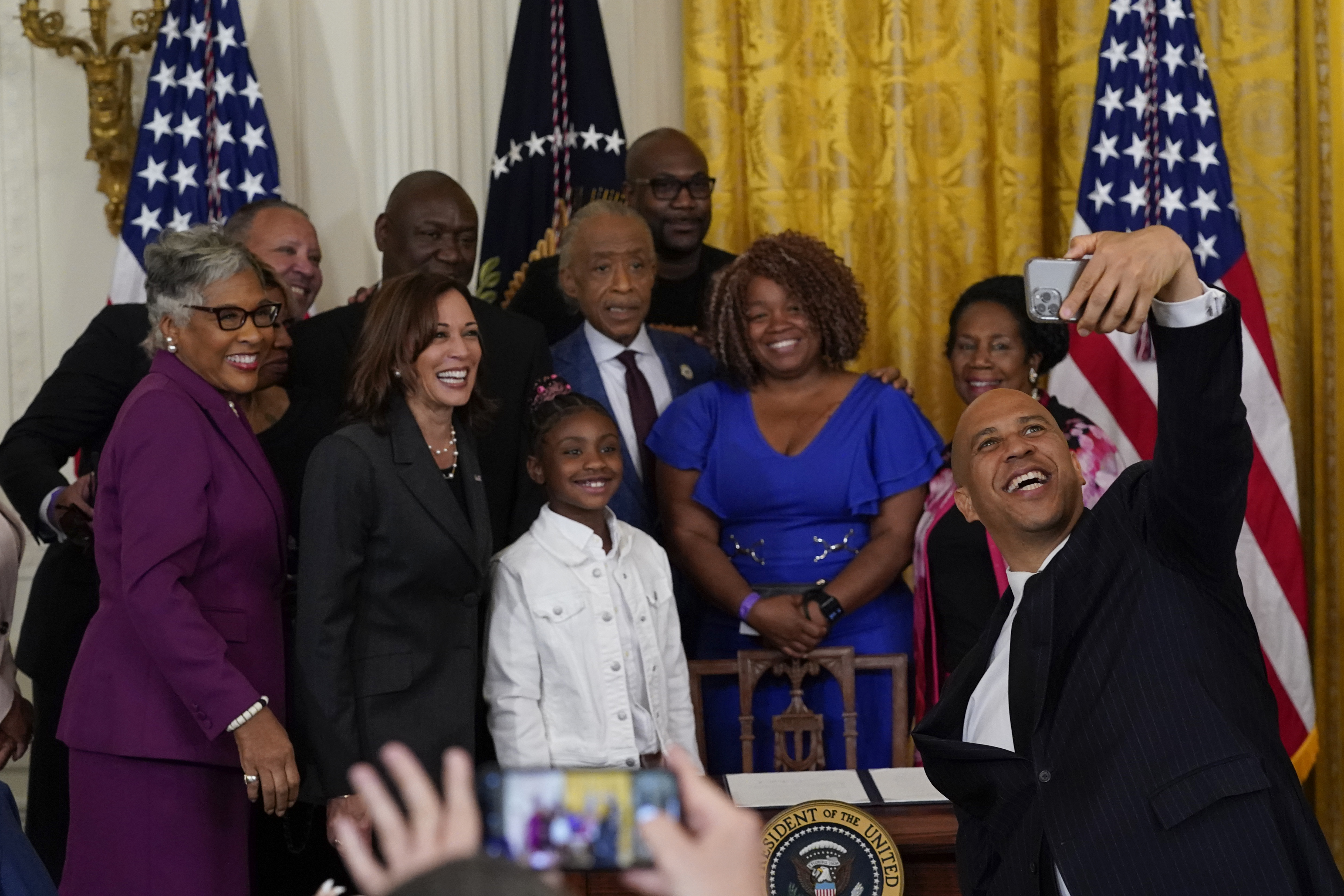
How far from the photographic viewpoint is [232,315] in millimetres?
3113

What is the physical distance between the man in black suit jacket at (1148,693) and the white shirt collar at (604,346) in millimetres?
1938

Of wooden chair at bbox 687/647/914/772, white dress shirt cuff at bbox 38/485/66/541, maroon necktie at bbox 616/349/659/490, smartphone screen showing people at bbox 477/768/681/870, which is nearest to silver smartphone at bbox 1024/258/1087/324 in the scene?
smartphone screen showing people at bbox 477/768/681/870

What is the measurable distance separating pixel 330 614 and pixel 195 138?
90.1 inches

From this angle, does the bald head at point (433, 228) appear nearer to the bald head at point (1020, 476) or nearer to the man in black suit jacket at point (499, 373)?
the man in black suit jacket at point (499, 373)

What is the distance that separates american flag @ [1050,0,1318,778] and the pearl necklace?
2.17m

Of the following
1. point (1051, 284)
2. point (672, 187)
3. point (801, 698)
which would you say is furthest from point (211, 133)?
point (1051, 284)

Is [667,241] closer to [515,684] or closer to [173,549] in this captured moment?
[515,684]

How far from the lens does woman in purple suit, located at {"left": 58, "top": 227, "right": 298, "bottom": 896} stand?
288 centimetres

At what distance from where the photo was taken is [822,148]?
5.41m

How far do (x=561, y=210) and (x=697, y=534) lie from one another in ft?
5.22

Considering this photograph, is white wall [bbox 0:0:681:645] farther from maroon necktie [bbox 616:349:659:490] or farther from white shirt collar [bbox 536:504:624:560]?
white shirt collar [bbox 536:504:624:560]

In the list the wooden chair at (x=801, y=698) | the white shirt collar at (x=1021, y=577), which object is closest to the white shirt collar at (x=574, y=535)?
the wooden chair at (x=801, y=698)

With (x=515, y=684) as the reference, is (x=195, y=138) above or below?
above

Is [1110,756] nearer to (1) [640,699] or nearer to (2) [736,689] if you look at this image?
(1) [640,699]
